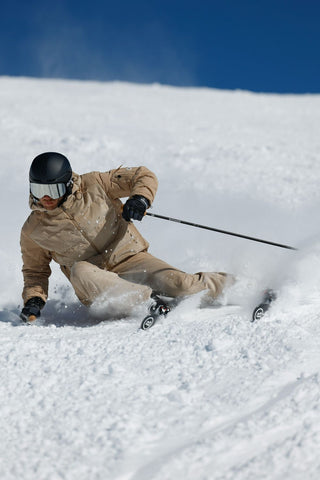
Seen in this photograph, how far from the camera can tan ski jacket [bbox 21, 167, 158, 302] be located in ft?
13.5

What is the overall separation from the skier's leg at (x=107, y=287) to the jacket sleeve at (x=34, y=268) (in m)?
0.51

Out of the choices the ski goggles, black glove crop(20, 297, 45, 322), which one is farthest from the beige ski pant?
the ski goggles

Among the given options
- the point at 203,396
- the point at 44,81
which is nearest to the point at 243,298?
the point at 203,396

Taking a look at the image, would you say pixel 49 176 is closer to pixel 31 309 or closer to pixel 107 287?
pixel 107 287

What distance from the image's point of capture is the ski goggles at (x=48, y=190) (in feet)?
12.8

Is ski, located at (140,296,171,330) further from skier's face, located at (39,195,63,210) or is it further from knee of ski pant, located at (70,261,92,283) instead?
skier's face, located at (39,195,63,210)

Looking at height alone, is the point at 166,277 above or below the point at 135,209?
below

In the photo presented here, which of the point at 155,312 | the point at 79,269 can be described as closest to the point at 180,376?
the point at 155,312

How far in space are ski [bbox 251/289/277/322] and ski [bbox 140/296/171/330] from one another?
25.2 inches

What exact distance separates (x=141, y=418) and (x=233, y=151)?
9.85 m

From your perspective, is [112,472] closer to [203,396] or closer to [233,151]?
[203,396]

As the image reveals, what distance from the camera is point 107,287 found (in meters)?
3.96

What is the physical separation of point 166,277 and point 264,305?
2.71ft

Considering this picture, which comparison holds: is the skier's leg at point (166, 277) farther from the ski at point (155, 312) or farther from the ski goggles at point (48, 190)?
the ski goggles at point (48, 190)
